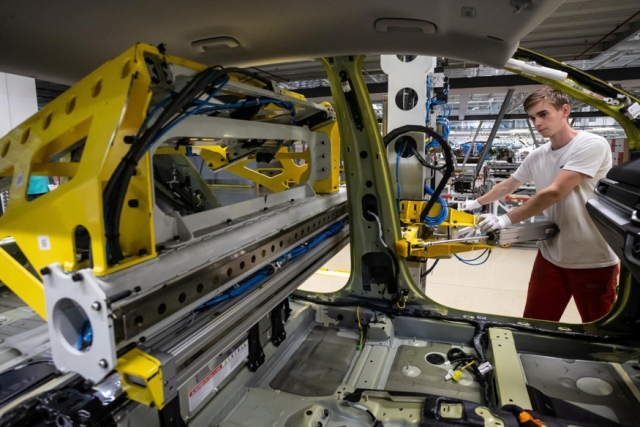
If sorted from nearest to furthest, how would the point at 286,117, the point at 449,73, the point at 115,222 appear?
the point at 115,222
the point at 286,117
the point at 449,73

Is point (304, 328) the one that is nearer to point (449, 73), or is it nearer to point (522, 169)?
point (522, 169)

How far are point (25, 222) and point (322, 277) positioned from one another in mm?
4693

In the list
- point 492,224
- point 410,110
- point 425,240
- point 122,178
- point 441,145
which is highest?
point 410,110

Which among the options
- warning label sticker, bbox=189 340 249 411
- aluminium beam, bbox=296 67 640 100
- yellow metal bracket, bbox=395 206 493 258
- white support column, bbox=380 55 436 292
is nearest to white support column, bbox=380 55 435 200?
white support column, bbox=380 55 436 292

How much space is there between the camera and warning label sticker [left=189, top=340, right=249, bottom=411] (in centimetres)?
176

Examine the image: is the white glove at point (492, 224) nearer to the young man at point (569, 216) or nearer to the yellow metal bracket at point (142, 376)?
the young man at point (569, 216)

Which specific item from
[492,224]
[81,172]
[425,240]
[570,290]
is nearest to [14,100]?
[81,172]

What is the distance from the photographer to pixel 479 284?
5.47 m

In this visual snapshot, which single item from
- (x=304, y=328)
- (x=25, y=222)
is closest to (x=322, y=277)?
(x=304, y=328)

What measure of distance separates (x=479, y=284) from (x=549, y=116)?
329 centimetres

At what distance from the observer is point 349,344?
2602 millimetres

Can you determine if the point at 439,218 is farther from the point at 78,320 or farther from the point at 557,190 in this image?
the point at 78,320

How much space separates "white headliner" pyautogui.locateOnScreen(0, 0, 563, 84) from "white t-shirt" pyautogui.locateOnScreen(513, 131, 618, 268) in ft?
4.09

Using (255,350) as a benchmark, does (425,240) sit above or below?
above
